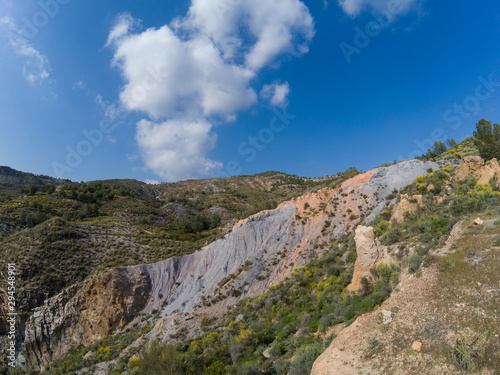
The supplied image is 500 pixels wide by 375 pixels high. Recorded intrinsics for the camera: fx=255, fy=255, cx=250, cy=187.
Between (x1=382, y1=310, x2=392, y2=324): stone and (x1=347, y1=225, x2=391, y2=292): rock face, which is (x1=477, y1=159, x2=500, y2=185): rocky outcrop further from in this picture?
(x1=382, y1=310, x2=392, y2=324): stone

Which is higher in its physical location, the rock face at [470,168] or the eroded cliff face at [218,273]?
the rock face at [470,168]

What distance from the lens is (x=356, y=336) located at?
7.78m

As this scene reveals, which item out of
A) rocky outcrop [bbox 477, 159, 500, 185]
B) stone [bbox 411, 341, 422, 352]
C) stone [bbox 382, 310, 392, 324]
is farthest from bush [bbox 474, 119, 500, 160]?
stone [bbox 411, 341, 422, 352]

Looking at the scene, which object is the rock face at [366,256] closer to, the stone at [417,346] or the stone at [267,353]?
the stone at [267,353]

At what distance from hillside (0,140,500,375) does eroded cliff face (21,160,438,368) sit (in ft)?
0.42

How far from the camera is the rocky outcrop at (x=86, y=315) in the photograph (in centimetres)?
2375

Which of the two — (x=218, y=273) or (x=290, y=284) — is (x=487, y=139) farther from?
(x=218, y=273)

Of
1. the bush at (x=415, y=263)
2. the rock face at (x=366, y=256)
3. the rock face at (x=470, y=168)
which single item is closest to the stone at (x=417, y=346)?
the bush at (x=415, y=263)

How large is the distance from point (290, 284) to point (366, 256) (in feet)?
24.3

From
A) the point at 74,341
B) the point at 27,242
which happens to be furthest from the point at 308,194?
the point at 27,242

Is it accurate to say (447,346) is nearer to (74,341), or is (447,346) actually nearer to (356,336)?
(356,336)

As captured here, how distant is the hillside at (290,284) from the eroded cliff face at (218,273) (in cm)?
13

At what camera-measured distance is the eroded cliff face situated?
21.1 metres

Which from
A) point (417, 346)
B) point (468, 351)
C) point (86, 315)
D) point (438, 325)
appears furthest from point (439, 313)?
point (86, 315)
